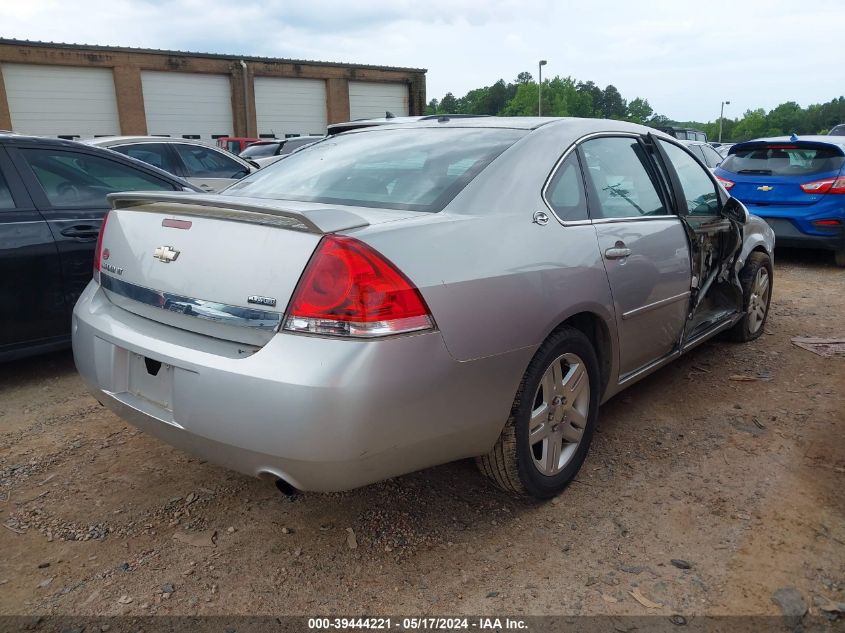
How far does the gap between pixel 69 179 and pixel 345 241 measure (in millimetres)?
3237

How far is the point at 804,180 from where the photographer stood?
7555mm

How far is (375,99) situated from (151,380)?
33523 millimetres

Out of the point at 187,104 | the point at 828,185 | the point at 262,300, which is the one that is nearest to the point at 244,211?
the point at 262,300

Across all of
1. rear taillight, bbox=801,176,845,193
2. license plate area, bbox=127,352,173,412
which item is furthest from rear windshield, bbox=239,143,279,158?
license plate area, bbox=127,352,173,412

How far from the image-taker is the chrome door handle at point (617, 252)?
116 inches

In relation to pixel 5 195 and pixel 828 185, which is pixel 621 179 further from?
pixel 828 185

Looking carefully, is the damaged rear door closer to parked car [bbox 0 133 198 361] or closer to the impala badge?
the impala badge

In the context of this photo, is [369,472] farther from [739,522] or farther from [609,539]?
[739,522]

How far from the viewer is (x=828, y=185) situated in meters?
7.43

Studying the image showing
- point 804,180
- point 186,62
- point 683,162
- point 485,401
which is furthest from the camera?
point 186,62

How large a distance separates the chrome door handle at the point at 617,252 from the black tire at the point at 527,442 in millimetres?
393

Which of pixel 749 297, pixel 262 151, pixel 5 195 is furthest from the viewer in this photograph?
pixel 262 151

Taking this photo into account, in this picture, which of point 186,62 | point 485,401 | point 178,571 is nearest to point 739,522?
point 485,401

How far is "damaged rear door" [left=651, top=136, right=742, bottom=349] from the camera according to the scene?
148 inches
